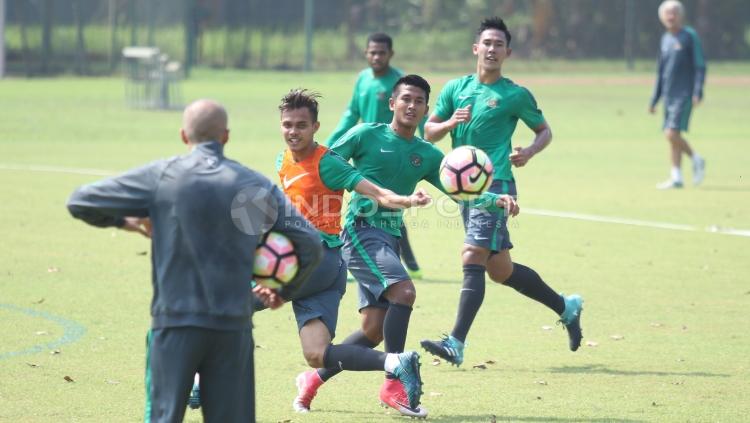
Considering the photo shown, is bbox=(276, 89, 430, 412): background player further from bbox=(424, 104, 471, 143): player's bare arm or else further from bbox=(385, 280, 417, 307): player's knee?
bbox=(424, 104, 471, 143): player's bare arm

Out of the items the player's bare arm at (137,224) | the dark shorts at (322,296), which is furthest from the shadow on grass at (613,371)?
the player's bare arm at (137,224)

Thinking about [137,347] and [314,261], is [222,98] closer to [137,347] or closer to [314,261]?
[137,347]

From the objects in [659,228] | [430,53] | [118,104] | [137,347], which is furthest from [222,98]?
[137,347]

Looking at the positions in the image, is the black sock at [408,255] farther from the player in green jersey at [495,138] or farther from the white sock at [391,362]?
the white sock at [391,362]

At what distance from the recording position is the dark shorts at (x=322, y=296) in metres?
7.41

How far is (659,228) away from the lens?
52.2 ft

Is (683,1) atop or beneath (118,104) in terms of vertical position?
atop

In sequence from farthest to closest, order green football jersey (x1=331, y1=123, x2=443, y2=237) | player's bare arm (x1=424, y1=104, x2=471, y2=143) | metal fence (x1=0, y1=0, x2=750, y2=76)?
metal fence (x1=0, y1=0, x2=750, y2=76), player's bare arm (x1=424, y1=104, x2=471, y2=143), green football jersey (x1=331, y1=123, x2=443, y2=237)

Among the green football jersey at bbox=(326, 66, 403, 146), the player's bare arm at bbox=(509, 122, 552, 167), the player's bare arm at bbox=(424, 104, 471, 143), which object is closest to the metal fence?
the green football jersey at bbox=(326, 66, 403, 146)

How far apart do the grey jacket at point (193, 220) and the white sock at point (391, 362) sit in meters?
1.67

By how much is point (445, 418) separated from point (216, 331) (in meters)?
2.31

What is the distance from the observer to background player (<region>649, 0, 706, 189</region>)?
19.9 metres

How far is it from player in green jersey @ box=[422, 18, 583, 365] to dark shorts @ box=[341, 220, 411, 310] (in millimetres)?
1254

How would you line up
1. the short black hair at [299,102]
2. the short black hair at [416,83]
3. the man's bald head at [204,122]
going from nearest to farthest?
1. the man's bald head at [204,122]
2. the short black hair at [299,102]
3. the short black hair at [416,83]
